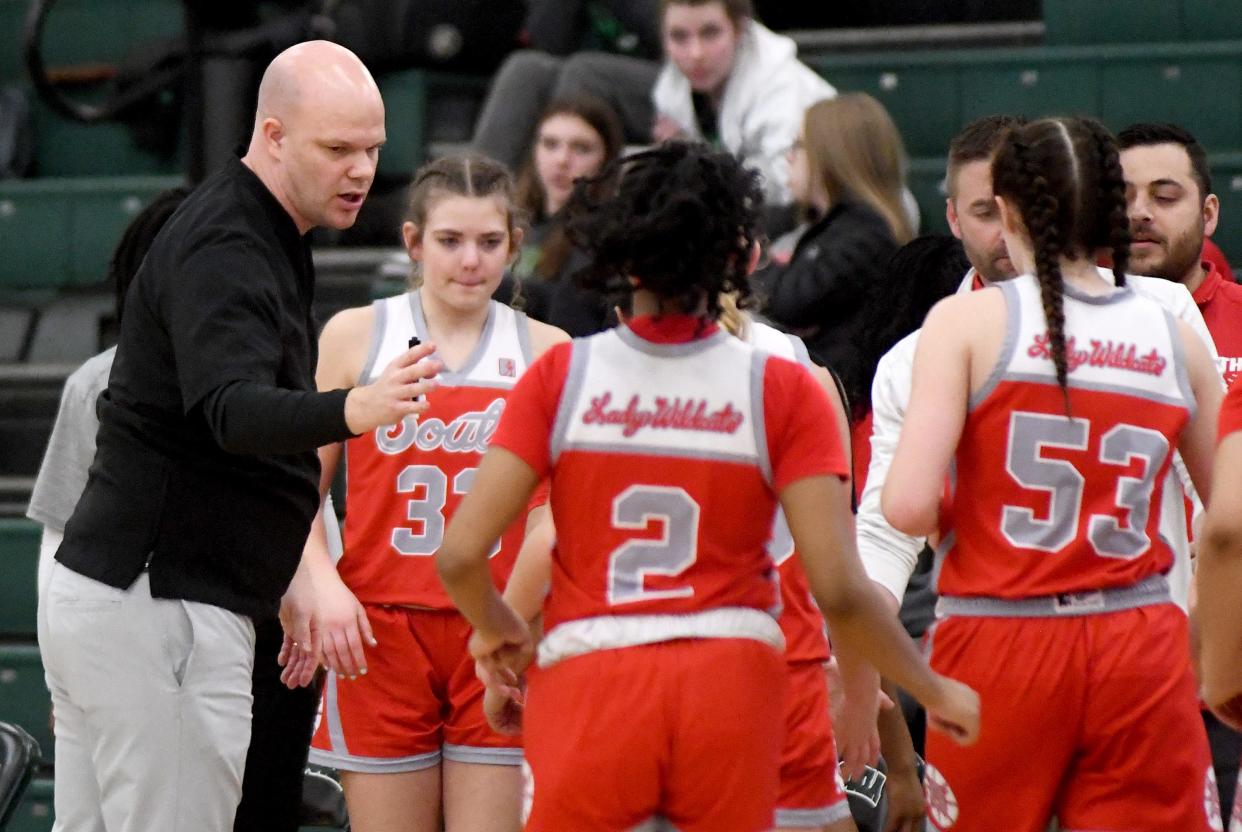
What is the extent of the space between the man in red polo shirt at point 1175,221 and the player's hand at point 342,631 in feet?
5.93

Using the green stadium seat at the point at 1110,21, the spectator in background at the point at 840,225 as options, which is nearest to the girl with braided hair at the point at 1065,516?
the spectator in background at the point at 840,225

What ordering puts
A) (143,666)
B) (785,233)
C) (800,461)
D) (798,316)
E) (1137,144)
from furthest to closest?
(785,233) → (798,316) → (1137,144) → (143,666) → (800,461)

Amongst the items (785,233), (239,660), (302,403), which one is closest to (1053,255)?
(302,403)

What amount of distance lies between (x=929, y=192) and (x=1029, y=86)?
2.18 feet

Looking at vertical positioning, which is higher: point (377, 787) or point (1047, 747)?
point (1047, 747)

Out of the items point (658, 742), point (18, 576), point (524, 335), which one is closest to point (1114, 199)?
point (658, 742)

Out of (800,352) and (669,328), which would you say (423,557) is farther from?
(669,328)

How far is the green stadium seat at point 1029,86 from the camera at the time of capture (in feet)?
22.6

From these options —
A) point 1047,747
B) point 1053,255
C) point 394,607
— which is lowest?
point 394,607

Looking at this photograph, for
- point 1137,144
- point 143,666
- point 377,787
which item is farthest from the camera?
point 1137,144

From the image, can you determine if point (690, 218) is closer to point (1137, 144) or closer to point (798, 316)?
point (1137, 144)

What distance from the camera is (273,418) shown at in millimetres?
3029

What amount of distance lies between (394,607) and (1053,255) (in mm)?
1602

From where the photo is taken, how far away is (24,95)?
8.45m
